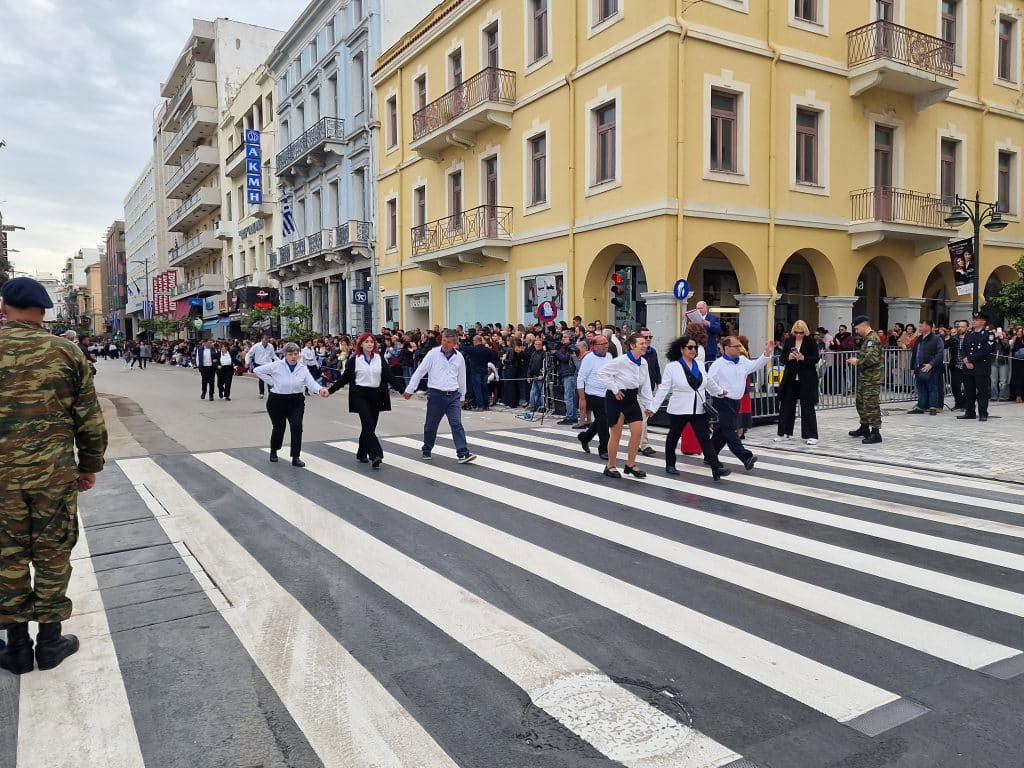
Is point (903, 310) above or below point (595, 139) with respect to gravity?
below

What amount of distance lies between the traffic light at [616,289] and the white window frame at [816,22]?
295 inches

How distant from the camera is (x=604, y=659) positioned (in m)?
3.90

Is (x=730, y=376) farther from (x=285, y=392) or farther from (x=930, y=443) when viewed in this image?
(x=285, y=392)

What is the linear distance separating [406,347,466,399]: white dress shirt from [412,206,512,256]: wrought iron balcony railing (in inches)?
500

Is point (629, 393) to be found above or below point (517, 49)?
below

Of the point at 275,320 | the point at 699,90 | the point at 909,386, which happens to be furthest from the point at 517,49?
the point at 275,320

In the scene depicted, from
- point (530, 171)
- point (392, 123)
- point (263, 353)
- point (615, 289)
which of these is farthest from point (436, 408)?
point (392, 123)

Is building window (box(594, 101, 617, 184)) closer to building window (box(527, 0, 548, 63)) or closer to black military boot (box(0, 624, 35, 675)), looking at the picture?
building window (box(527, 0, 548, 63))

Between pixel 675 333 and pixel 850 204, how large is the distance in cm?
690

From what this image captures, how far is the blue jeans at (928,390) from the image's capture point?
49.8 feet

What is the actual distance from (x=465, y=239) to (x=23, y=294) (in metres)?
20.7

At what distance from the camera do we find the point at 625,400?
8.99 meters

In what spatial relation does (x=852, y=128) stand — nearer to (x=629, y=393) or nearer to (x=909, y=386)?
(x=909, y=386)

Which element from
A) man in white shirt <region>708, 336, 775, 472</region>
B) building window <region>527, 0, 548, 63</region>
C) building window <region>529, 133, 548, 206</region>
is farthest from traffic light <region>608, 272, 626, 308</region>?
man in white shirt <region>708, 336, 775, 472</region>
